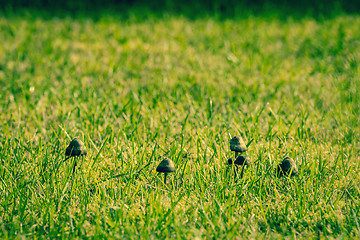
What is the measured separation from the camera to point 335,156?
10.9 feet

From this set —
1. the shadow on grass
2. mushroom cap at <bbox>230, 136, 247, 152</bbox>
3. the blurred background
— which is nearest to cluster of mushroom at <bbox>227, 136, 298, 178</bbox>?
mushroom cap at <bbox>230, 136, 247, 152</bbox>

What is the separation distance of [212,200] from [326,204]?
2.42 ft

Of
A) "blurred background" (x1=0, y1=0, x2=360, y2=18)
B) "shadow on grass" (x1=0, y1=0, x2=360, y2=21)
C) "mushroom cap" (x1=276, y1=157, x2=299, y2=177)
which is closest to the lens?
"mushroom cap" (x1=276, y1=157, x2=299, y2=177)

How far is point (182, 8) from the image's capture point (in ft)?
25.3

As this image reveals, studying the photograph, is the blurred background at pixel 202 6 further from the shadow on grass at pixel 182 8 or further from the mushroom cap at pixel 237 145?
the mushroom cap at pixel 237 145

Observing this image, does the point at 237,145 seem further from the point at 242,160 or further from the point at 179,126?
the point at 179,126

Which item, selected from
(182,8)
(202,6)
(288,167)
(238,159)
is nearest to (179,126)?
(238,159)

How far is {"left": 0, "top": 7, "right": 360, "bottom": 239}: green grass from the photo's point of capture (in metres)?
2.62

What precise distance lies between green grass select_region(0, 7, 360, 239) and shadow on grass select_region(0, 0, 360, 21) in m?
0.55

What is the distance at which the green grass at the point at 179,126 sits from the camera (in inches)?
103

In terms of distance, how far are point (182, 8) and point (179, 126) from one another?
4.39 meters

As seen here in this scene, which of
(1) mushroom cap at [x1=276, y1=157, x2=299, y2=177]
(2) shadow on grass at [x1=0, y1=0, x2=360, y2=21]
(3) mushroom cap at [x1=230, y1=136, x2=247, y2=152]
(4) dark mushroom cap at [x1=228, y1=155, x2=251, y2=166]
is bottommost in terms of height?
(1) mushroom cap at [x1=276, y1=157, x2=299, y2=177]

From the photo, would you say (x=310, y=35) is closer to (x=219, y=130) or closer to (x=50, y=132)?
(x=219, y=130)

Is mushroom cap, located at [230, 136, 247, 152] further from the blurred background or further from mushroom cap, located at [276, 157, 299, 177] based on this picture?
the blurred background
